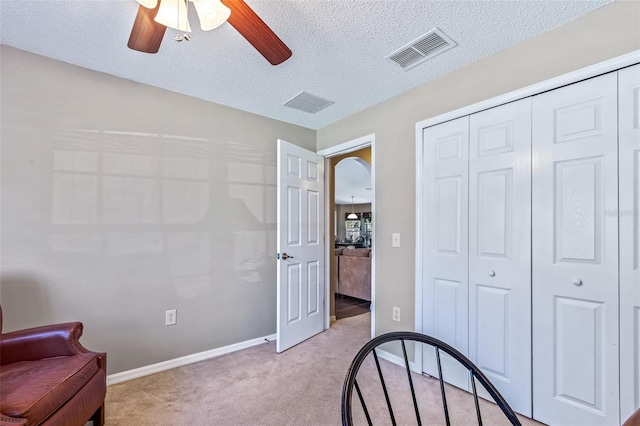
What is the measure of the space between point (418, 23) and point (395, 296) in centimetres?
205

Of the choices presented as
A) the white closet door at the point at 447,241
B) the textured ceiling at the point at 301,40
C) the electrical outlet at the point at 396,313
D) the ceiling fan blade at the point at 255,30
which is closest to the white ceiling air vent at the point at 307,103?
the textured ceiling at the point at 301,40

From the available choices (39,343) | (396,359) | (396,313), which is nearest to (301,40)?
(396,313)

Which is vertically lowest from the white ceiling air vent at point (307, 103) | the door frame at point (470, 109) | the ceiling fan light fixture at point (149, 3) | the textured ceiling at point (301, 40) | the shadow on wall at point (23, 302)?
the shadow on wall at point (23, 302)

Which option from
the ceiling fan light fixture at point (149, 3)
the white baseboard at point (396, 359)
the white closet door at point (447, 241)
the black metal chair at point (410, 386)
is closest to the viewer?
the black metal chair at point (410, 386)

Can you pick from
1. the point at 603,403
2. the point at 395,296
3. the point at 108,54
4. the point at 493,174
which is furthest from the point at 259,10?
the point at 603,403

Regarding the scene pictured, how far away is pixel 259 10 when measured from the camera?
63.2 inches

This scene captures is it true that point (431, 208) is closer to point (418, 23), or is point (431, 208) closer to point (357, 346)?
point (418, 23)

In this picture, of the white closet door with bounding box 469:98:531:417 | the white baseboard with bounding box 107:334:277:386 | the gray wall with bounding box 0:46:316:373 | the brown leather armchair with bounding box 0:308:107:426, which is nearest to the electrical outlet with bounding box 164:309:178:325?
the gray wall with bounding box 0:46:316:373

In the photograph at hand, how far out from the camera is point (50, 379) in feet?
4.71

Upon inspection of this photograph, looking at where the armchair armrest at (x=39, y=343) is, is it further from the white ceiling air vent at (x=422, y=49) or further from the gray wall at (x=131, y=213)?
the white ceiling air vent at (x=422, y=49)

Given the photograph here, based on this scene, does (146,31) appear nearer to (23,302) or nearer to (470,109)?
(23,302)

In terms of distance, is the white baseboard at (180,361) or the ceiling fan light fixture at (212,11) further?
the white baseboard at (180,361)

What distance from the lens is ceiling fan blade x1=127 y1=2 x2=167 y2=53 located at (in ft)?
4.24

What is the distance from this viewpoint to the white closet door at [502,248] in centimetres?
188
